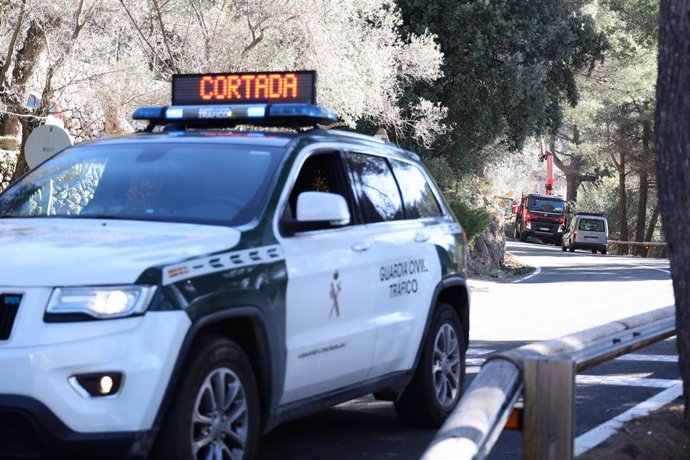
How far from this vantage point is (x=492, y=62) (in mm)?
33594

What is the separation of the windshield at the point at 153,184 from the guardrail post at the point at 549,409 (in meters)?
1.60

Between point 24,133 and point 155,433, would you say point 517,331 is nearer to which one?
point 24,133

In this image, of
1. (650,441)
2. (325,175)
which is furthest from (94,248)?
(650,441)

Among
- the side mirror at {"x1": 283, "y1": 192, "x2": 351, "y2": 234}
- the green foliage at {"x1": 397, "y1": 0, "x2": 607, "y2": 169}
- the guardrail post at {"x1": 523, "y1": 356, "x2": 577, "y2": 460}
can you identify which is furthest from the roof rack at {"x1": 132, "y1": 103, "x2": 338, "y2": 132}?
the green foliage at {"x1": 397, "y1": 0, "x2": 607, "y2": 169}

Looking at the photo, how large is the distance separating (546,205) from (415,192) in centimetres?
6135

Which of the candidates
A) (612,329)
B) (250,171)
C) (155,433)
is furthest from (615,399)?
(155,433)

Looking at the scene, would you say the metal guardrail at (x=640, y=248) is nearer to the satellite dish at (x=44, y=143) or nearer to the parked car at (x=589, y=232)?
the parked car at (x=589, y=232)

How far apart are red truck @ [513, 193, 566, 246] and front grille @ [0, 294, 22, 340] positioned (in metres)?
64.1

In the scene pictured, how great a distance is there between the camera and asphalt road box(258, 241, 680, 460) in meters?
7.24

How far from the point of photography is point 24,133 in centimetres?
1841

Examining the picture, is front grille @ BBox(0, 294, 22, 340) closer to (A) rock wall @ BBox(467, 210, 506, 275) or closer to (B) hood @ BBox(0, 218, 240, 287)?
(B) hood @ BBox(0, 218, 240, 287)

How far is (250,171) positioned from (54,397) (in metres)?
1.90

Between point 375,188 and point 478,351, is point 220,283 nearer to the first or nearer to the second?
point 375,188

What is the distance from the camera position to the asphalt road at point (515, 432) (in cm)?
724
